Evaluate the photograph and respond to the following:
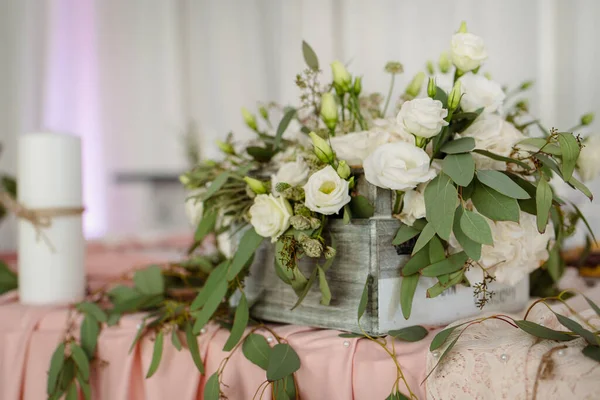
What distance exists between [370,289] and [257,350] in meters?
0.17

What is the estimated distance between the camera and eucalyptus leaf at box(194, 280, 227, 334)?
A: 81cm

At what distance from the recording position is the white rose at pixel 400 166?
70 cm

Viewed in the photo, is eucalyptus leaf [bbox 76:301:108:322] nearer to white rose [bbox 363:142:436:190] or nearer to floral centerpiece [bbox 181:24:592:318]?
floral centerpiece [bbox 181:24:592:318]

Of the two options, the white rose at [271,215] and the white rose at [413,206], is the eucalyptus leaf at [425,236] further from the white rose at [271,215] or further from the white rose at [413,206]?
the white rose at [271,215]

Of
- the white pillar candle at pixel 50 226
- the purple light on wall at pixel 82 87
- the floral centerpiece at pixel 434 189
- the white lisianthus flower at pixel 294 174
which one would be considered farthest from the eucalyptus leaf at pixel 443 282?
the purple light on wall at pixel 82 87

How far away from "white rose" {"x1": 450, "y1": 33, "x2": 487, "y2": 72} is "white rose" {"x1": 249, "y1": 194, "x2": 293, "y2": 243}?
1.01ft

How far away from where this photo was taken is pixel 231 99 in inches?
173

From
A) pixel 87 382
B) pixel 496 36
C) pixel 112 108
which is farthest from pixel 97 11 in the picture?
pixel 87 382

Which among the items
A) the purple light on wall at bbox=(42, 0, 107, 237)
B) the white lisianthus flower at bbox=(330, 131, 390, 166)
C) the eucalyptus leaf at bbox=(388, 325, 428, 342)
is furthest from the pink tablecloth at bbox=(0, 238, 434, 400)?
the purple light on wall at bbox=(42, 0, 107, 237)

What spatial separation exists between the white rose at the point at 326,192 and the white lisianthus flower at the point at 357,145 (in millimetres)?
81

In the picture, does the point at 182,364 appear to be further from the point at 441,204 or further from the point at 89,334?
the point at 441,204

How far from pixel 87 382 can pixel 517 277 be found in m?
0.66

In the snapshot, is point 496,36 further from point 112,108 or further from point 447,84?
point 112,108

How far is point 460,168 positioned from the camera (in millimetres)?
710
